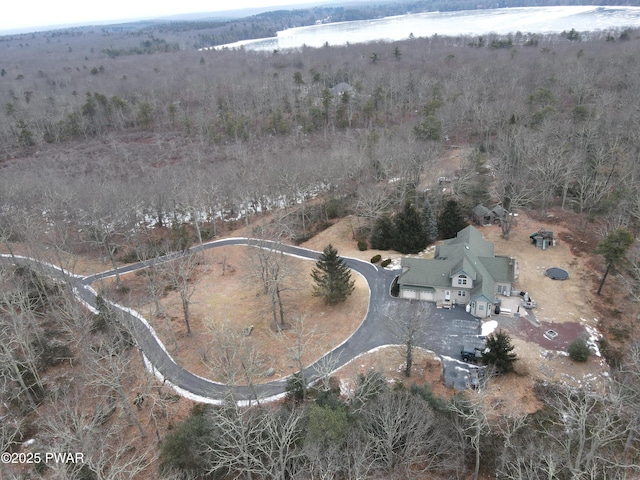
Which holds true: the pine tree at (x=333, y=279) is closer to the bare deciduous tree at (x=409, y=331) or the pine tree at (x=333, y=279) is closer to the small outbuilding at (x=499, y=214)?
the bare deciduous tree at (x=409, y=331)

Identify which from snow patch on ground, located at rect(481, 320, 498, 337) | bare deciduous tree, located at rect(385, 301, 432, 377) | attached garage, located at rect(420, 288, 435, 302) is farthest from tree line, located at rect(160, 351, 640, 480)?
attached garage, located at rect(420, 288, 435, 302)

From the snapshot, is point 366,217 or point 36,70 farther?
point 36,70

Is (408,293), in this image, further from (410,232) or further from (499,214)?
(499,214)

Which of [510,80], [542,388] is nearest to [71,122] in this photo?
[510,80]

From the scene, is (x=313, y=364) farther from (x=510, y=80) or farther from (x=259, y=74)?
(x=259, y=74)

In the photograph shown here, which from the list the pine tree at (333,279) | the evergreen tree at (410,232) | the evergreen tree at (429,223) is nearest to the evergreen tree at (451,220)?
the evergreen tree at (429,223)

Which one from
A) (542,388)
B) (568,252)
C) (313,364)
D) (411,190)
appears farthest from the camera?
(411,190)
